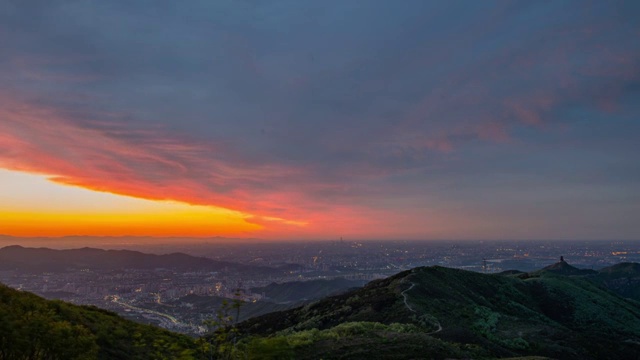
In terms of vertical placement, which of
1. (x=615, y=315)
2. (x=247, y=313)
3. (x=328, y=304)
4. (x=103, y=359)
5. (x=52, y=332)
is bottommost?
(x=247, y=313)

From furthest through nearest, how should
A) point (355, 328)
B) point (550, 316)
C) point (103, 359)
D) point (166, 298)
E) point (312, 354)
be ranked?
1. point (166, 298)
2. point (550, 316)
3. point (355, 328)
4. point (312, 354)
5. point (103, 359)

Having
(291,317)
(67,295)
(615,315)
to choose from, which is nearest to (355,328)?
(291,317)

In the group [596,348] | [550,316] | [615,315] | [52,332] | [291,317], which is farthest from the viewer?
[615,315]

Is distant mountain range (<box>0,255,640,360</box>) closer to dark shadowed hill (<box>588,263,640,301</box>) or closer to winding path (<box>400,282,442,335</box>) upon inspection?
winding path (<box>400,282,442,335</box>)

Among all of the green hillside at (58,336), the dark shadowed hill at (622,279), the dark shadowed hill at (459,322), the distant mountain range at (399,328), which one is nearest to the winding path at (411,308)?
the dark shadowed hill at (459,322)

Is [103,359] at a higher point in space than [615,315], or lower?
higher

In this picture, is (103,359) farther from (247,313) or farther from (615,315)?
(247,313)

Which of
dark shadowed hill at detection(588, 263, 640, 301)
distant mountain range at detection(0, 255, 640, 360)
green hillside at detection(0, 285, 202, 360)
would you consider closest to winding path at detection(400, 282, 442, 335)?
distant mountain range at detection(0, 255, 640, 360)
